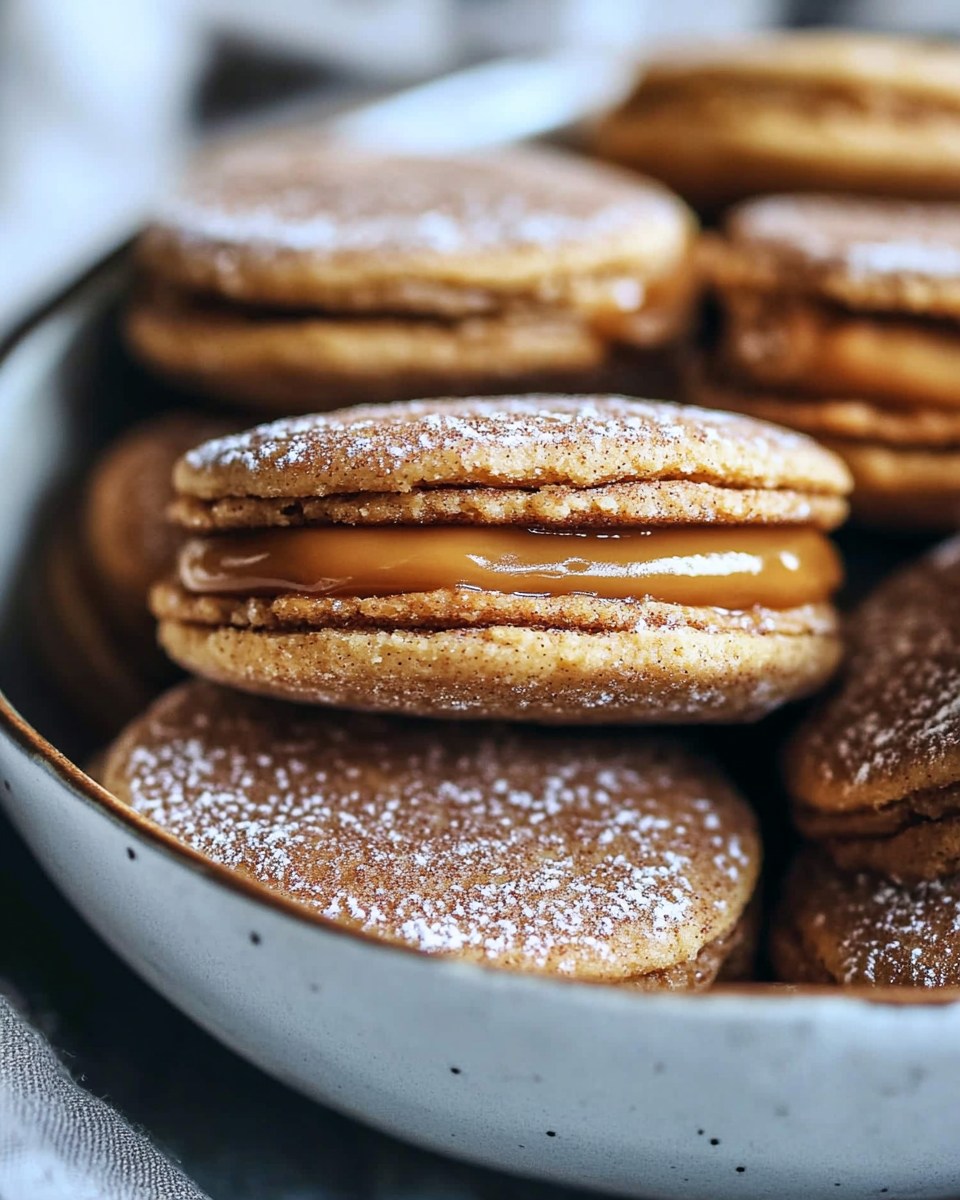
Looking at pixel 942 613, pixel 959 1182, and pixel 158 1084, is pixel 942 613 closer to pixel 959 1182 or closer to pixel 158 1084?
pixel 959 1182

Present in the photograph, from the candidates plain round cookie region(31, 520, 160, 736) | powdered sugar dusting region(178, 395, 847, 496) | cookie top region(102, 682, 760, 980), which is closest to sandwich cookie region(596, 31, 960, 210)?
powdered sugar dusting region(178, 395, 847, 496)

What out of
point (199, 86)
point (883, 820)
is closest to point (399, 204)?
point (883, 820)

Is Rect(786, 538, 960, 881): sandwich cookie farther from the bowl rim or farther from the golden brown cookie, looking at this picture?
the bowl rim

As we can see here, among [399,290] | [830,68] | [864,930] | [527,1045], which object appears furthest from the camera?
[830,68]

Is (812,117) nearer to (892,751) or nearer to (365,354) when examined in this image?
(365,354)

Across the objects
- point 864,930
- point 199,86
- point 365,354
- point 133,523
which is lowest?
point 864,930

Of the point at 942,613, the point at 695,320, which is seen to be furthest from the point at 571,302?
the point at 942,613

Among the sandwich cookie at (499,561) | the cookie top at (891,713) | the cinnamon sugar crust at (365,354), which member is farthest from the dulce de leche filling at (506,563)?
the cinnamon sugar crust at (365,354)
